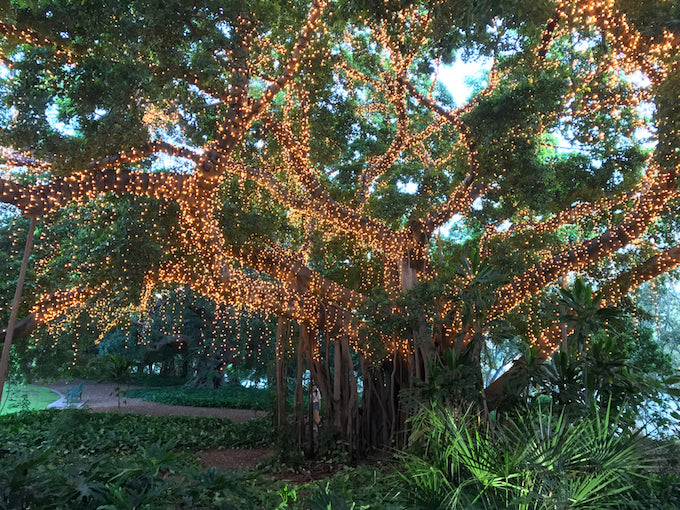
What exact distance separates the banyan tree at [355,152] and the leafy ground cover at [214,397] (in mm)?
6978

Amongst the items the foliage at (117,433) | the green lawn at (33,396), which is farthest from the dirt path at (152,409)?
→ the foliage at (117,433)

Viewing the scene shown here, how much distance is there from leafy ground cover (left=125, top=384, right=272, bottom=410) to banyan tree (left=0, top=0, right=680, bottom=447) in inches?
275

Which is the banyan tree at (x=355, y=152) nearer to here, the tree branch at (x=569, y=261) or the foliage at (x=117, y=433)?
the tree branch at (x=569, y=261)

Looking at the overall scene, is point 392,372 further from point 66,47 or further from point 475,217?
point 66,47

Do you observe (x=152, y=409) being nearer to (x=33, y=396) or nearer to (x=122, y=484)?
(x=33, y=396)

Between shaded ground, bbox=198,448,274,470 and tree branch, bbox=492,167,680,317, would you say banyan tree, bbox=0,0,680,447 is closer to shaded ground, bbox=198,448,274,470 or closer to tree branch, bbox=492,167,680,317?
tree branch, bbox=492,167,680,317

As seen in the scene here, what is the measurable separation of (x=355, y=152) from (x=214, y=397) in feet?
34.2

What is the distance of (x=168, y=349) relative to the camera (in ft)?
65.8

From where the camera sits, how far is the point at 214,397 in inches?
586

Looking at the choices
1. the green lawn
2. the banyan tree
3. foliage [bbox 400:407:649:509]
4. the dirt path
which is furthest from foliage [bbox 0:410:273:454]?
the green lawn

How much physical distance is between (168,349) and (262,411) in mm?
8733

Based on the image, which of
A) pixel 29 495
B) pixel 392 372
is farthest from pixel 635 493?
pixel 392 372

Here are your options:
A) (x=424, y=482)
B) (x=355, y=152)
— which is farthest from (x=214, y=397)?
(x=424, y=482)

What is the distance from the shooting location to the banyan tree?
13.6 ft
